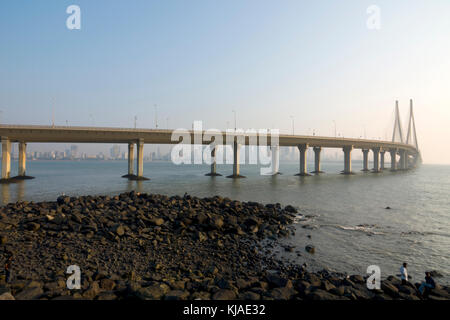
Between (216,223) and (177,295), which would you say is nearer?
(177,295)

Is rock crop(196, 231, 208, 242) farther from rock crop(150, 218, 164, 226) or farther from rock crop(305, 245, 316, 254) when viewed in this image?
rock crop(305, 245, 316, 254)

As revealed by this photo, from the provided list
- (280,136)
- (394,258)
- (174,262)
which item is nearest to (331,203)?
(394,258)

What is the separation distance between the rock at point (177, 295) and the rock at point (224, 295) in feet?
3.41

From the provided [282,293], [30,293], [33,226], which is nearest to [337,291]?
[282,293]

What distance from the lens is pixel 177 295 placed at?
Result: 8688 millimetres

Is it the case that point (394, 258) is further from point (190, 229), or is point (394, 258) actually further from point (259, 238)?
point (190, 229)

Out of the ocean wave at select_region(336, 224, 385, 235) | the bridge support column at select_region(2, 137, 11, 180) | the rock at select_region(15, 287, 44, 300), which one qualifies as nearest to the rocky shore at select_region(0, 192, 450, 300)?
the rock at select_region(15, 287, 44, 300)

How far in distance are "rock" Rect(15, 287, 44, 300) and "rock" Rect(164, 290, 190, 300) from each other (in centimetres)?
448

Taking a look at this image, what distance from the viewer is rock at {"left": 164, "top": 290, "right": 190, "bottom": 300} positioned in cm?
842

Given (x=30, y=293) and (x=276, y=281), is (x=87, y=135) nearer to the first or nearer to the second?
(x=30, y=293)

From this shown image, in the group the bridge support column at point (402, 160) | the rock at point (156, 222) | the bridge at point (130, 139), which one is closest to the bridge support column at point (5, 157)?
the bridge at point (130, 139)

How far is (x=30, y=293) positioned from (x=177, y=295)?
5113 mm
